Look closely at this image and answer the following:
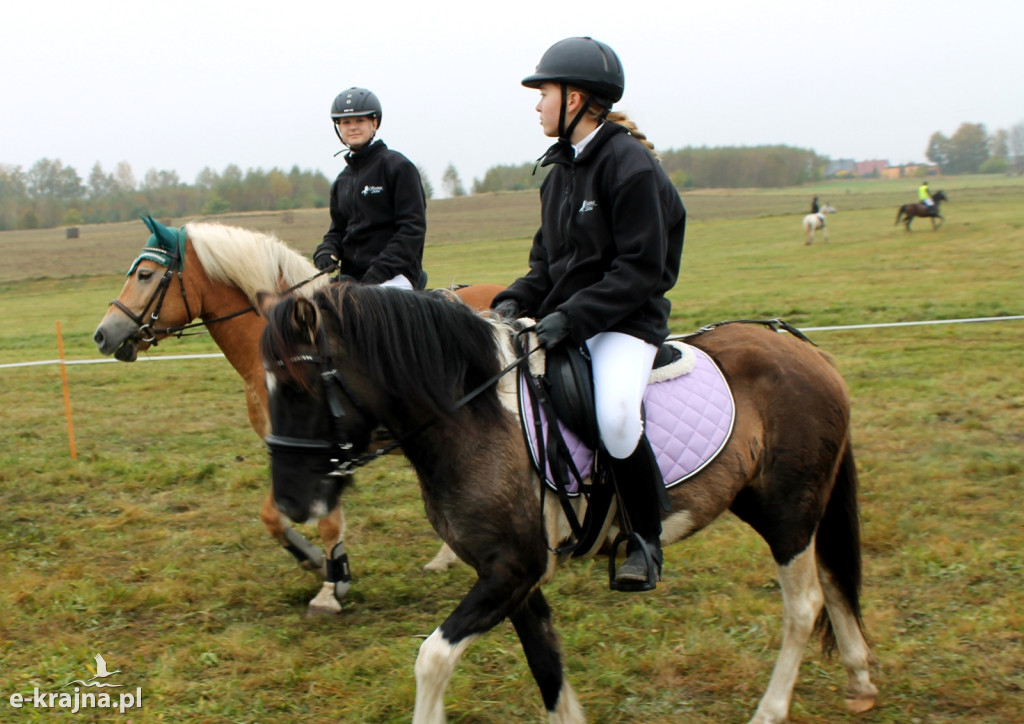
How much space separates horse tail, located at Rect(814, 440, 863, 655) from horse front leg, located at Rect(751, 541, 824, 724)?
19 cm

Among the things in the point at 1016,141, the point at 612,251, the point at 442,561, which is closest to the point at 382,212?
the point at 442,561

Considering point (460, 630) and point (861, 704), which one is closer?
point (460, 630)

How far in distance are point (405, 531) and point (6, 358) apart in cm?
1171

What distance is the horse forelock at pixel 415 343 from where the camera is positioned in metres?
2.89

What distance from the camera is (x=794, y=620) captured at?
363 centimetres

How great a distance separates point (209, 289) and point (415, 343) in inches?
108

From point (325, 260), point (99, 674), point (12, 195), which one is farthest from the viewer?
point (12, 195)

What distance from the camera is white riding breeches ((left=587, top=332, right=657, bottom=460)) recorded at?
309 centimetres

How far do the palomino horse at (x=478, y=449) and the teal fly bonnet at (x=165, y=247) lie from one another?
2.70 m

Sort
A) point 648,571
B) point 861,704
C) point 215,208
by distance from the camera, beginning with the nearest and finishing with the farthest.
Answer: point 648,571
point 861,704
point 215,208

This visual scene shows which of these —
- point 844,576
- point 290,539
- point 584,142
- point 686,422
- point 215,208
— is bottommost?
point 290,539

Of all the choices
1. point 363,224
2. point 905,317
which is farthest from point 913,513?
point 905,317

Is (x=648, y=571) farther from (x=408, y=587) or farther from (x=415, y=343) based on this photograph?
(x=408, y=587)

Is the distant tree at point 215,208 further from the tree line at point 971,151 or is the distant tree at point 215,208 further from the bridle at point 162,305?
the tree line at point 971,151
